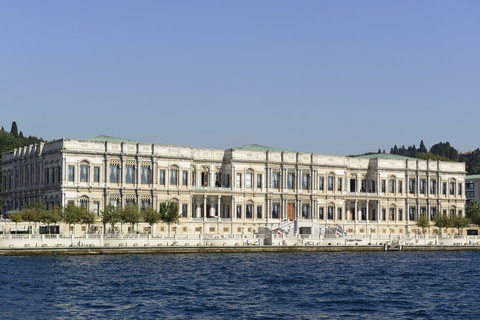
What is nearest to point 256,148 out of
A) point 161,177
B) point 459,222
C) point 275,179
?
point 275,179

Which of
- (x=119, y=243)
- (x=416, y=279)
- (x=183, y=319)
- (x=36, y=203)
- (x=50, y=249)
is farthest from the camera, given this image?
(x=36, y=203)

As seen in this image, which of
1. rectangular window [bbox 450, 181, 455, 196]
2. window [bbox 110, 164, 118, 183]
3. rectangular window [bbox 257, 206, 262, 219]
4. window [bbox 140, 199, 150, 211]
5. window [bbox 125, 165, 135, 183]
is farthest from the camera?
rectangular window [bbox 450, 181, 455, 196]

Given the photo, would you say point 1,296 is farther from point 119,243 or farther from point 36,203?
point 36,203

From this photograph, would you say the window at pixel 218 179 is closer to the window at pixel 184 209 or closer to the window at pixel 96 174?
the window at pixel 184 209

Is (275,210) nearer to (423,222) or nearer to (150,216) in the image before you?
(423,222)

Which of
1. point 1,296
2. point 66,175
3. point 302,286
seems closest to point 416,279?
point 302,286

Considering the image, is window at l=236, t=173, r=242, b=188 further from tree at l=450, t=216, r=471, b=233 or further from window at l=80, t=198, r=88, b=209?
tree at l=450, t=216, r=471, b=233

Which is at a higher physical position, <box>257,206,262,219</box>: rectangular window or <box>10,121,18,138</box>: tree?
<box>10,121,18,138</box>: tree

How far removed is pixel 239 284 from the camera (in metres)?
60.3

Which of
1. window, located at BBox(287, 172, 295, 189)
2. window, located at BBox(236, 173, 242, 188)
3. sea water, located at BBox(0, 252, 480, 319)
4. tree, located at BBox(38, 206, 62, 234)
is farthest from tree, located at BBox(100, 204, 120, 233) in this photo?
window, located at BBox(287, 172, 295, 189)

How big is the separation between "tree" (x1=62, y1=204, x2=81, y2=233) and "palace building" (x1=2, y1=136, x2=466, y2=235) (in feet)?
20.7

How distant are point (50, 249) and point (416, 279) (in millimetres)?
35943

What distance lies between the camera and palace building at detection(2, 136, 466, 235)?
106 m

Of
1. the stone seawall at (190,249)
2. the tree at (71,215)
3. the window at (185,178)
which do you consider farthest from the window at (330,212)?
the tree at (71,215)
